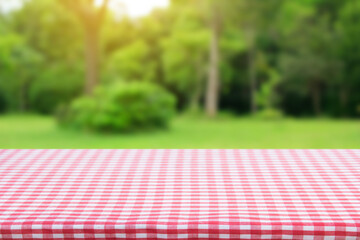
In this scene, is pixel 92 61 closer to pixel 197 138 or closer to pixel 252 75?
pixel 197 138

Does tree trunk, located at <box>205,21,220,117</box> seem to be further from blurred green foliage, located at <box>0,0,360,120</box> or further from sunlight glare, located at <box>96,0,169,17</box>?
sunlight glare, located at <box>96,0,169,17</box>

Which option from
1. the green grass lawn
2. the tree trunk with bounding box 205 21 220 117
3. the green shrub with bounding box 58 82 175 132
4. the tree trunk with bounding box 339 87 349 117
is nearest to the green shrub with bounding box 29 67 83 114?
the tree trunk with bounding box 205 21 220 117

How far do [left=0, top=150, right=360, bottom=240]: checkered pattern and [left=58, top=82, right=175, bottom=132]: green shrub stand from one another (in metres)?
7.38

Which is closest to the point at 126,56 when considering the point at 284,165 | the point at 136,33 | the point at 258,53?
the point at 136,33

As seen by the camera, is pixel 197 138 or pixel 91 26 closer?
pixel 197 138

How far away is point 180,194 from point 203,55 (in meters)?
14.9

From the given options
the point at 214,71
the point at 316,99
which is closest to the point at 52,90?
the point at 214,71

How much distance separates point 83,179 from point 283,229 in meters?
0.58

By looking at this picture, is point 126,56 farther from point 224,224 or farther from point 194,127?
point 224,224

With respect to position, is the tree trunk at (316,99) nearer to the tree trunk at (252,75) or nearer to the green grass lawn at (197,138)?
the tree trunk at (252,75)

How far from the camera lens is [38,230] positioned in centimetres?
98

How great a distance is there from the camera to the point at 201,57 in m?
15.6

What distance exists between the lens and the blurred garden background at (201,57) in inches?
509

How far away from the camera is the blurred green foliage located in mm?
14742
